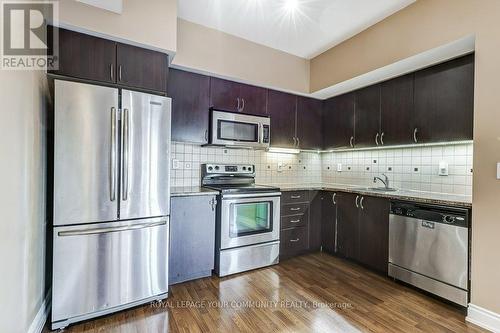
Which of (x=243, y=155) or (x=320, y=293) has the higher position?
(x=243, y=155)

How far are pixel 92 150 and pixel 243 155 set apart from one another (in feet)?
6.52

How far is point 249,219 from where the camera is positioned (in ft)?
9.70

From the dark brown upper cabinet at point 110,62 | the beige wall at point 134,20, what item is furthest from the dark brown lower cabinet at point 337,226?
the beige wall at point 134,20

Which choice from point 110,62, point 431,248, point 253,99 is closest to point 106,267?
point 110,62

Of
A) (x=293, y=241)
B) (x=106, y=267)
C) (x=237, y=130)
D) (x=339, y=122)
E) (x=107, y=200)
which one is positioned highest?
(x=339, y=122)

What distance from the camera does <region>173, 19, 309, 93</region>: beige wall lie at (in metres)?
2.77

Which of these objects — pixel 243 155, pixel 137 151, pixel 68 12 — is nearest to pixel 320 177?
pixel 243 155

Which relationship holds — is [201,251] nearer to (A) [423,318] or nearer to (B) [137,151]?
(B) [137,151]

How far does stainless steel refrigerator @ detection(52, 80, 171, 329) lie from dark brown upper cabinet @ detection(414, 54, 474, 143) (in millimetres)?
2573

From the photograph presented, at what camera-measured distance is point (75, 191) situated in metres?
1.86

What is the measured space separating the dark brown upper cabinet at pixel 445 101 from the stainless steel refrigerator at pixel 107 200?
101 inches

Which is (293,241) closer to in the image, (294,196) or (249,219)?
(294,196)

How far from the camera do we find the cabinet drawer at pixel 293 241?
321 cm

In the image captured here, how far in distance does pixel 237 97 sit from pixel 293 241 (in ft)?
6.50
